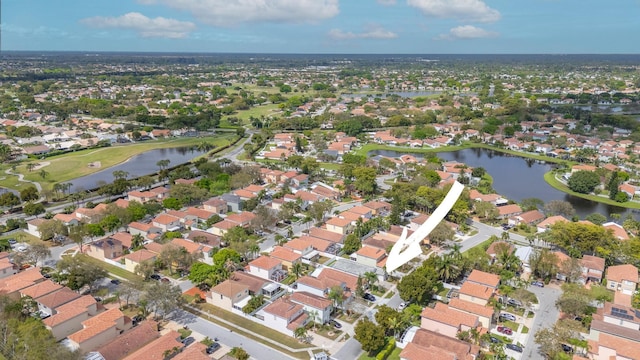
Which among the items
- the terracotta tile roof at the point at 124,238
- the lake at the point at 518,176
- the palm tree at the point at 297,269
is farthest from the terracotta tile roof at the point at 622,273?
the terracotta tile roof at the point at 124,238

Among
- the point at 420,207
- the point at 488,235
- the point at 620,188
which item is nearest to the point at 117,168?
the point at 420,207

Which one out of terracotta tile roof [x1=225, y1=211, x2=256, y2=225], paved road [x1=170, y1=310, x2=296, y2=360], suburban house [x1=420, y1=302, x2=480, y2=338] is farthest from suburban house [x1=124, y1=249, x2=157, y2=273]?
suburban house [x1=420, y1=302, x2=480, y2=338]

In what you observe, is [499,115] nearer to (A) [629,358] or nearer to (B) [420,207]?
(B) [420,207]

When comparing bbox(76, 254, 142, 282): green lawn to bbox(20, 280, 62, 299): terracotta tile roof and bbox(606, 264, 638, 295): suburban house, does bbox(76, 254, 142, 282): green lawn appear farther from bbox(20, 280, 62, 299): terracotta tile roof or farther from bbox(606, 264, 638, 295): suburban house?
bbox(606, 264, 638, 295): suburban house

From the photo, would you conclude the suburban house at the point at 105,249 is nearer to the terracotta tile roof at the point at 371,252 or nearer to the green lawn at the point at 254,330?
the green lawn at the point at 254,330

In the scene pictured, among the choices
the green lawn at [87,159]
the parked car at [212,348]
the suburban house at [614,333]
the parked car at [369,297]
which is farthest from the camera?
the green lawn at [87,159]

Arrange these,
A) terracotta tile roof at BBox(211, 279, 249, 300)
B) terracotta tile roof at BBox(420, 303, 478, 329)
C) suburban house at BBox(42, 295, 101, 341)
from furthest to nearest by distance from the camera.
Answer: terracotta tile roof at BBox(211, 279, 249, 300)
terracotta tile roof at BBox(420, 303, 478, 329)
suburban house at BBox(42, 295, 101, 341)
